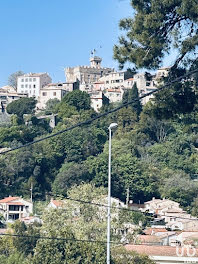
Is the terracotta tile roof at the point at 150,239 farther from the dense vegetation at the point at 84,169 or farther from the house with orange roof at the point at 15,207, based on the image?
the house with orange roof at the point at 15,207

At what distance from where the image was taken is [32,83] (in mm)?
131875

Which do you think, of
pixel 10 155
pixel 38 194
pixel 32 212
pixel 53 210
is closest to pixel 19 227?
pixel 53 210

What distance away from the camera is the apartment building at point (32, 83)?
130m

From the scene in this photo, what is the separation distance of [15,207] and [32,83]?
51.0 meters

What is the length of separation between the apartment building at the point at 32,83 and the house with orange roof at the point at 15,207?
46.6m

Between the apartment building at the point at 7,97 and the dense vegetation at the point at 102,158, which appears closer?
the dense vegetation at the point at 102,158

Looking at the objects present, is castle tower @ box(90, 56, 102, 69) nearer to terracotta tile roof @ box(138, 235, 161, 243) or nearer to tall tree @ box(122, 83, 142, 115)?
tall tree @ box(122, 83, 142, 115)

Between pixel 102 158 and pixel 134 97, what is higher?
pixel 134 97

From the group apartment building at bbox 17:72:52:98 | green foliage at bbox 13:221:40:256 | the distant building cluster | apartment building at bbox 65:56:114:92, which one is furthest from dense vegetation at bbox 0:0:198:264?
apartment building at bbox 65:56:114:92

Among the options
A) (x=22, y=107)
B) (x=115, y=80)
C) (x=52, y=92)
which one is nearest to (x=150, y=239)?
(x=22, y=107)

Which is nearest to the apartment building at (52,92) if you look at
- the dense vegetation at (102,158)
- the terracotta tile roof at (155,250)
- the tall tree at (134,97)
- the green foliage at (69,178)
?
the dense vegetation at (102,158)

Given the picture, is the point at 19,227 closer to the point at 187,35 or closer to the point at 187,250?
the point at 187,250

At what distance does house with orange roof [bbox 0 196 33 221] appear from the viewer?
8219cm

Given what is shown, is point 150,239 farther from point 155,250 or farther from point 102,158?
point 102,158
